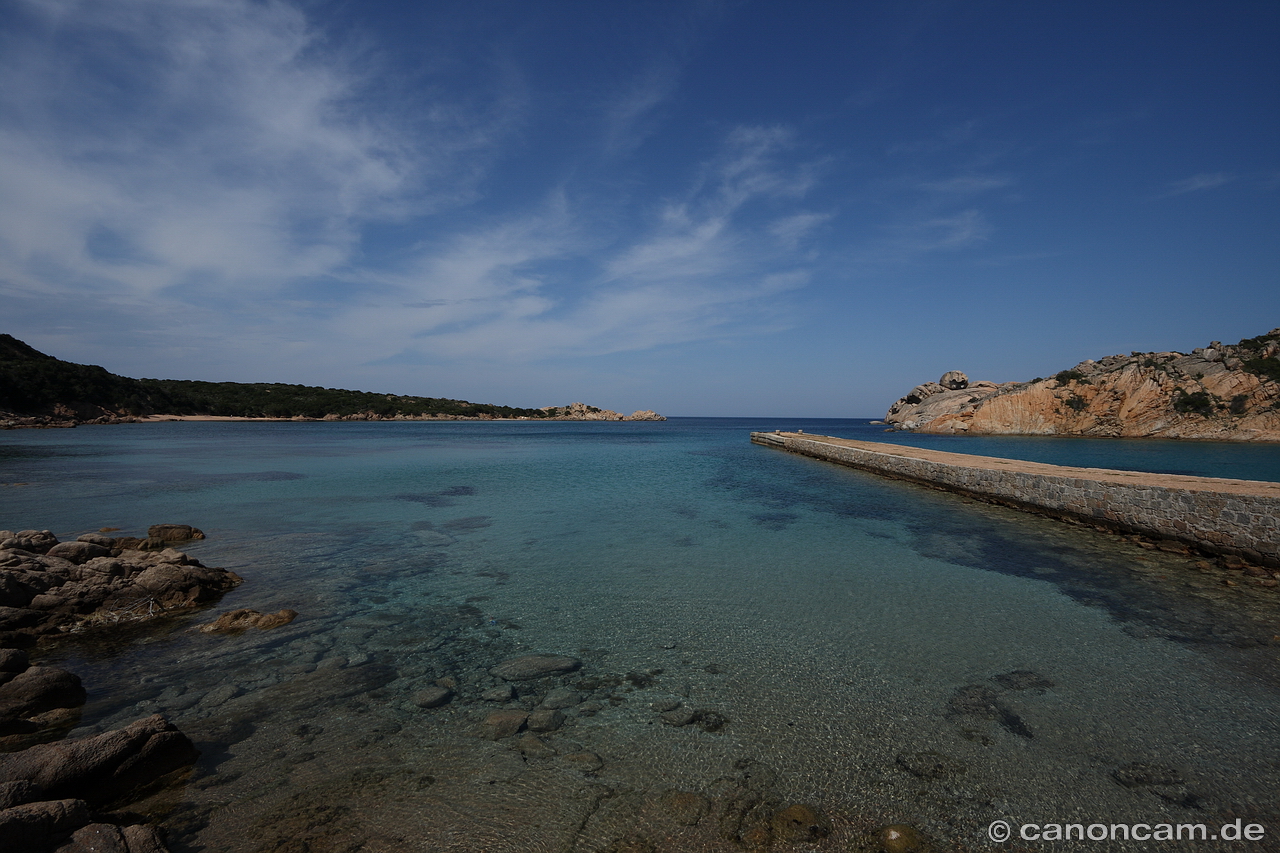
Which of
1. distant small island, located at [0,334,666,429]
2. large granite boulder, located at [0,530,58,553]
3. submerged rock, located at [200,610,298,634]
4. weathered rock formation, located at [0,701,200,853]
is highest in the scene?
distant small island, located at [0,334,666,429]

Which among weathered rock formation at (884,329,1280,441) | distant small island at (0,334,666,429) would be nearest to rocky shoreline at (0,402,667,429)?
distant small island at (0,334,666,429)

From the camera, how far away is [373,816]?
147 inches

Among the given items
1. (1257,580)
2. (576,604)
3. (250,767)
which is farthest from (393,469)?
(1257,580)

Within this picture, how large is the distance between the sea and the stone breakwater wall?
0.79 metres

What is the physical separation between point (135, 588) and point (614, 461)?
28.6 meters

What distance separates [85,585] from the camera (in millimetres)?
7797

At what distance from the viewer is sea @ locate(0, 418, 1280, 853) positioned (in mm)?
3760

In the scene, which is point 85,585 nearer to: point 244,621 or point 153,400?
point 244,621

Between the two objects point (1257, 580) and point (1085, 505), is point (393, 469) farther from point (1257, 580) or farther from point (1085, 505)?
point (1257, 580)

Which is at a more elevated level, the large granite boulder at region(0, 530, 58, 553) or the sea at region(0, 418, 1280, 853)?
the large granite boulder at region(0, 530, 58, 553)

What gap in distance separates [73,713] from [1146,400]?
75.1m

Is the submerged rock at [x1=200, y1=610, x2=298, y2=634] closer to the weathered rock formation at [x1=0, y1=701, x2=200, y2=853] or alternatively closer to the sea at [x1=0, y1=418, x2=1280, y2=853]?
the sea at [x1=0, y1=418, x2=1280, y2=853]

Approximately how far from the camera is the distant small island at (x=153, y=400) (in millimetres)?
62844

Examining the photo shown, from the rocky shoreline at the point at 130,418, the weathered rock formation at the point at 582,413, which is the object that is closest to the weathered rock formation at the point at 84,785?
the rocky shoreline at the point at 130,418
